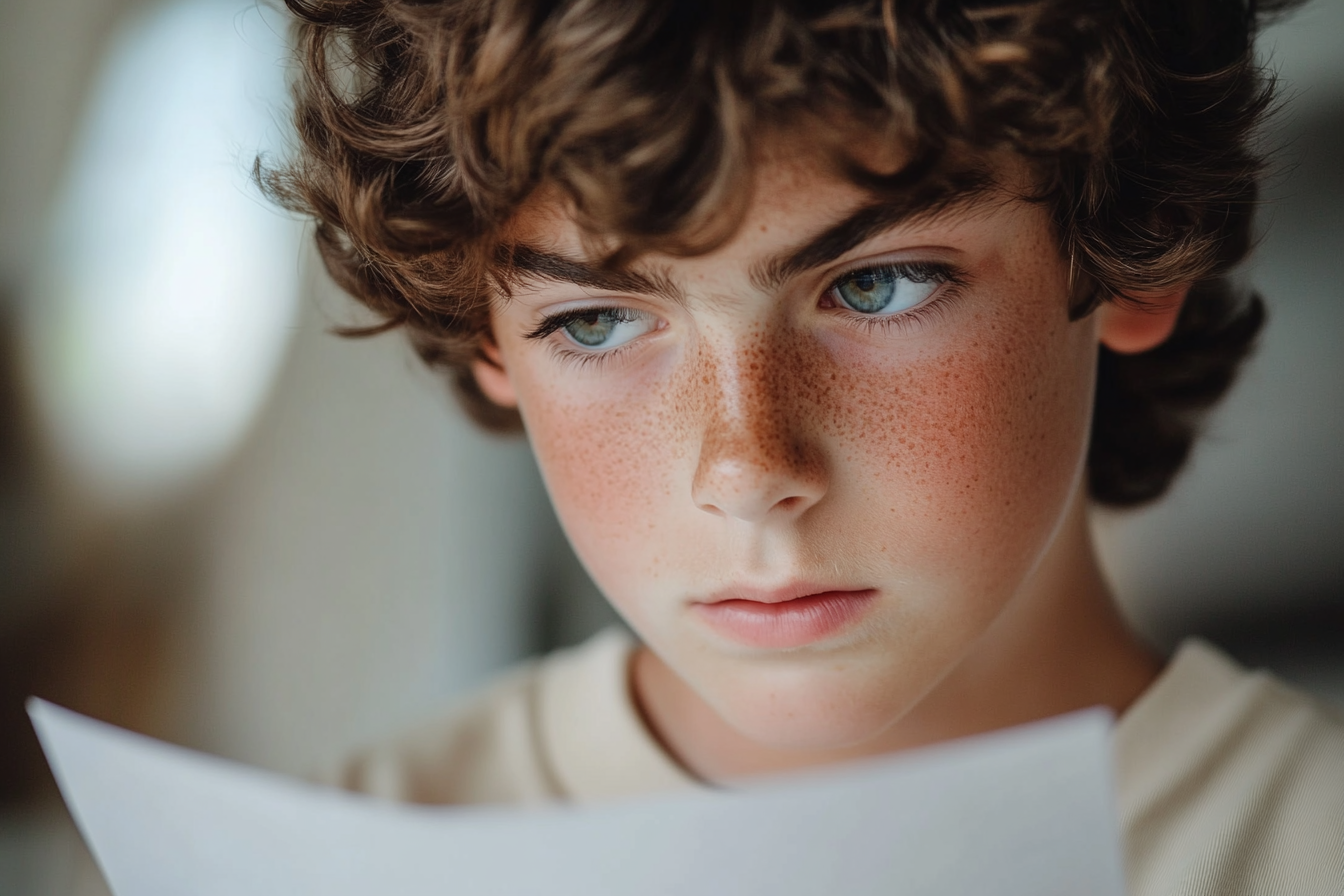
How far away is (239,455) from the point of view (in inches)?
49.1

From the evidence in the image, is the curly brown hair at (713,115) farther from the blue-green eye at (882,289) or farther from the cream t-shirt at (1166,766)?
the cream t-shirt at (1166,766)

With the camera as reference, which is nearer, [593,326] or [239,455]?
[593,326]

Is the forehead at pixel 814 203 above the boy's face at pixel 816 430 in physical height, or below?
above

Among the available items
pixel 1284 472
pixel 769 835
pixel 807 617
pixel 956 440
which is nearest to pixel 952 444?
pixel 956 440

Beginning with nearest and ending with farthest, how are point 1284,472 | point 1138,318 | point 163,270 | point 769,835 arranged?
point 769,835 → point 1138,318 → point 1284,472 → point 163,270

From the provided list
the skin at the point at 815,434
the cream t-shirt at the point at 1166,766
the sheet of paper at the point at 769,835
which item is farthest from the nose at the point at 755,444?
the cream t-shirt at the point at 1166,766

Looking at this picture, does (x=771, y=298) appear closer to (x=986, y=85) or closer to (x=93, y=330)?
(x=986, y=85)

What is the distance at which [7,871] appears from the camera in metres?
1.10

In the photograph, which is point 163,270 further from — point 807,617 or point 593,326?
point 807,617

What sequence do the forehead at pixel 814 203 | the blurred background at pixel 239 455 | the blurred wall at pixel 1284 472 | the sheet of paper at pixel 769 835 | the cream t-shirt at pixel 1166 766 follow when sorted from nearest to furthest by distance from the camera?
the sheet of paper at pixel 769 835
the forehead at pixel 814 203
the cream t-shirt at pixel 1166 766
the blurred wall at pixel 1284 472
the blurred background at pixel 239 455

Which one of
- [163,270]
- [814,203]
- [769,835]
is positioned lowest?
[769,835]

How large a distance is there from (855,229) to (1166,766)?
0.36 m

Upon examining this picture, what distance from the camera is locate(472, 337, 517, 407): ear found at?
0.67 m

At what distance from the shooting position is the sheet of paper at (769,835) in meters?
0.34
